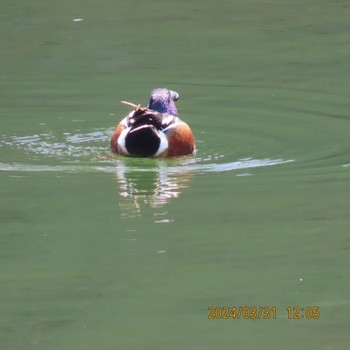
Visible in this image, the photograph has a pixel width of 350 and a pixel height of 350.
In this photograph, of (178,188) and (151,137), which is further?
(151,137)

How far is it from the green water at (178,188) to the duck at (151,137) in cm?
10

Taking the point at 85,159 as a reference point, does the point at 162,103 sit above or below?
above

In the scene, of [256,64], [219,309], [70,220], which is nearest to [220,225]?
[70,220]

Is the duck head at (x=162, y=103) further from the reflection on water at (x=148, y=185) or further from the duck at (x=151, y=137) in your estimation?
the reflection on water at (x=148, y=185)

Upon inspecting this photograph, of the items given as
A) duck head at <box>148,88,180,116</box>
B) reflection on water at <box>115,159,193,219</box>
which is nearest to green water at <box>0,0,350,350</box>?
reflection on water at <box>115,159,193,219</box>

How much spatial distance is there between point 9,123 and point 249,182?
9.72ft

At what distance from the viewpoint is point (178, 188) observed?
25.9ft

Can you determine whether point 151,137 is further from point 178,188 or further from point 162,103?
point 178,188

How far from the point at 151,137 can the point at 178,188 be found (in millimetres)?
1072

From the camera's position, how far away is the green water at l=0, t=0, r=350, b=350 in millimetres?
5492

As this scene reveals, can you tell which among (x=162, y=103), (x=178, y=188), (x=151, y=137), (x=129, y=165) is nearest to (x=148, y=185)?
(x=178, y=188)

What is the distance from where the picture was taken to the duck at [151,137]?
29.1ft

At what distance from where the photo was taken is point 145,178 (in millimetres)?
8297

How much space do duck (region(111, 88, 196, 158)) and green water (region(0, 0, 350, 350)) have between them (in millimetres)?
104
